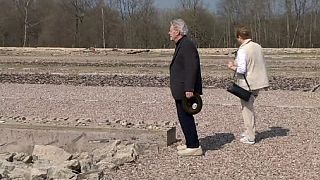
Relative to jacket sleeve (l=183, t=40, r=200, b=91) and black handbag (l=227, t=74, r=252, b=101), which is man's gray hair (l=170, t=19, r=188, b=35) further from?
black handbag (l=227, t=74, r=252, b=101)

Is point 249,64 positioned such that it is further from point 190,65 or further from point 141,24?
point 141,24

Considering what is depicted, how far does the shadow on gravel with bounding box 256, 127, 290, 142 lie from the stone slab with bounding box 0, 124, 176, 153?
4.99 feet

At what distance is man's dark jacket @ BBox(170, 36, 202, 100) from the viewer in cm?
808

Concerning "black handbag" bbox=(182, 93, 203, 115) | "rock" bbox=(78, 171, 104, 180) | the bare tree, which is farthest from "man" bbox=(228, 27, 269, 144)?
the bare tree

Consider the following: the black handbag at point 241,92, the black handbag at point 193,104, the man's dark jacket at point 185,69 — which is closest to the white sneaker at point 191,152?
the black handbag at point 193,104

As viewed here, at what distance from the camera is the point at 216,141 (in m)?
9.62

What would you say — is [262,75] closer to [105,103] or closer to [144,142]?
[144,142]

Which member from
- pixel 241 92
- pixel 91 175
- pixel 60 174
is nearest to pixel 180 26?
pixel 241 92

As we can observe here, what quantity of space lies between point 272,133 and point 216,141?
1212 mm

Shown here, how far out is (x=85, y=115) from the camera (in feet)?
42.4

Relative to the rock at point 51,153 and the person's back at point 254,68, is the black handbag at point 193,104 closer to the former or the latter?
the person's back at point 254,68

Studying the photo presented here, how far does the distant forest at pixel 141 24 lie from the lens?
5875cm

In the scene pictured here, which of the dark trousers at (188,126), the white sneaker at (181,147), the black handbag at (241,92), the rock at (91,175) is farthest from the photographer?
the black handbag at (241,92)

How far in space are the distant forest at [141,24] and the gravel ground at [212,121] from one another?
3958 cm
